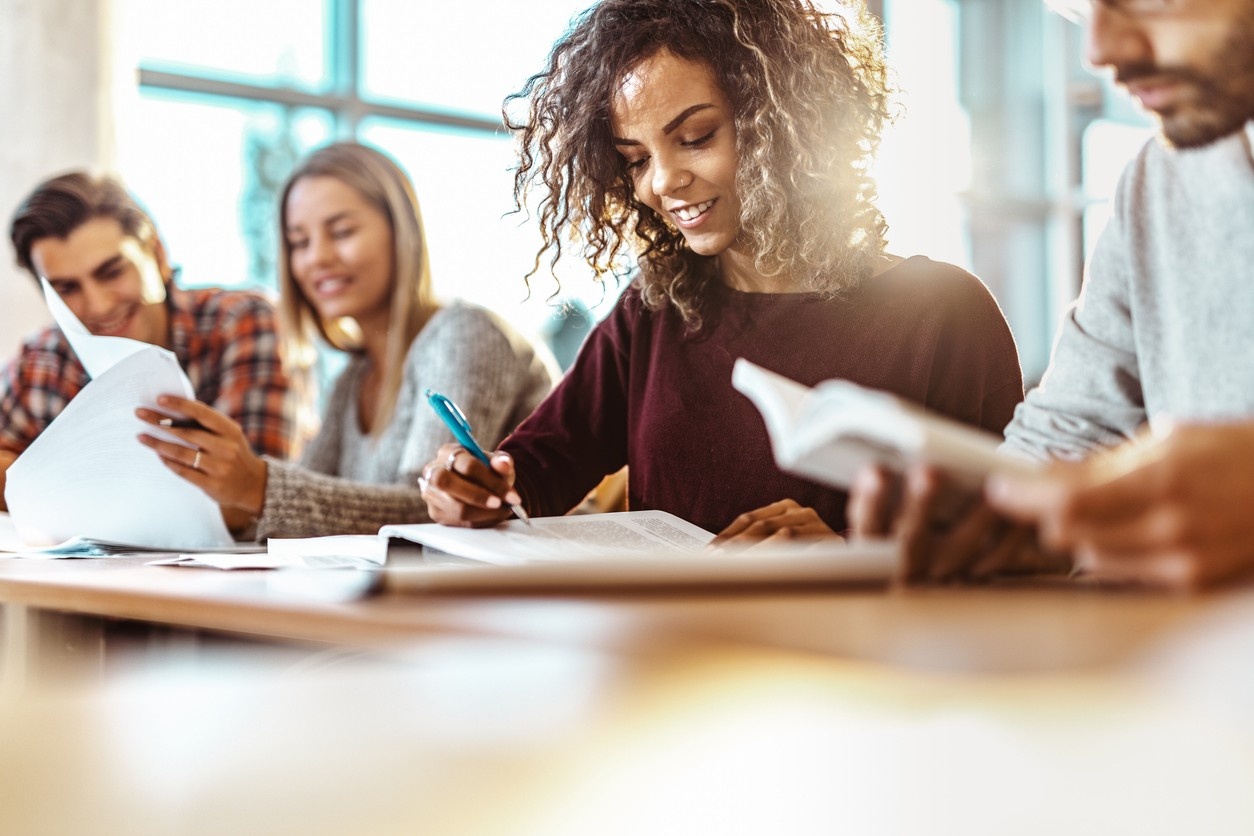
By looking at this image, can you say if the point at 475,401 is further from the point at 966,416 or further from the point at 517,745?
the point at 517,745

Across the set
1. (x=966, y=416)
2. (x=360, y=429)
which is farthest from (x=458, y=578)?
(x=360, y=429)

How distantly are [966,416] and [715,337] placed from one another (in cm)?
31

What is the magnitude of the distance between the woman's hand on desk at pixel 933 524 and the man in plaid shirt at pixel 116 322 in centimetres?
149

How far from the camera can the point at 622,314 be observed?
150 cm

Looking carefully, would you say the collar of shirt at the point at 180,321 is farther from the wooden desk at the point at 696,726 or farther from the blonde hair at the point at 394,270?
the wooden desk at the point at 696,726

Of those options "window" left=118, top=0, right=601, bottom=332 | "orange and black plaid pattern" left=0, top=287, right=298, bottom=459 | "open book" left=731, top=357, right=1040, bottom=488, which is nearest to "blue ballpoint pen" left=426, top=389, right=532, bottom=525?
"open book" left=731, top=357, right=1040, bottom=488

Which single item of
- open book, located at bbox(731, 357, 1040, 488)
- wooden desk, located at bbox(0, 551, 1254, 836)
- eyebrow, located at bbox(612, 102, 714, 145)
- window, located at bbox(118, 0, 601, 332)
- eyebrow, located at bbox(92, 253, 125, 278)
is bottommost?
wooden desk, located at bbox(0, 551, 1254, 836)

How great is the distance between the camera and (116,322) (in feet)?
6.43

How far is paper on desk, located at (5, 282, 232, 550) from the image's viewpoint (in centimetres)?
114

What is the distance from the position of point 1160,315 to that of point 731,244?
626mm

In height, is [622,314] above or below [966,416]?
above

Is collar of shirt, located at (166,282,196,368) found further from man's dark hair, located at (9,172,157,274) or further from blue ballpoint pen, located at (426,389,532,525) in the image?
blue ballpoint pen, located at (426,389,532,525)

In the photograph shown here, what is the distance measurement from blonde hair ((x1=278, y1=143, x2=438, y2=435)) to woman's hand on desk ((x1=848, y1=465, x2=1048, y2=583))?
1348 mm

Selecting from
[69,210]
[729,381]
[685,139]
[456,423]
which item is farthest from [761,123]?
[69,210]
